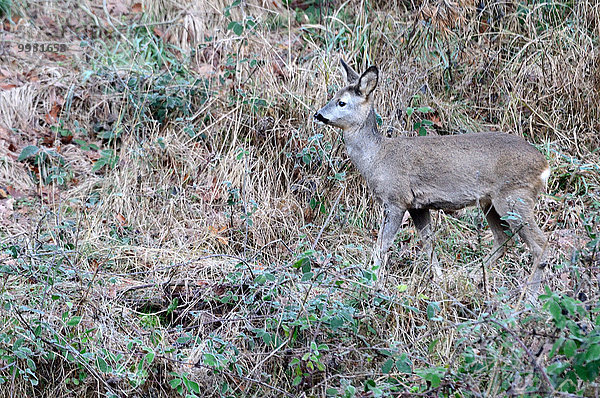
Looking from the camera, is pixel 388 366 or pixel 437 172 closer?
pixel 388 366

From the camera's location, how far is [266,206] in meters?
6.75

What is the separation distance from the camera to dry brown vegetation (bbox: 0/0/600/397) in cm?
455

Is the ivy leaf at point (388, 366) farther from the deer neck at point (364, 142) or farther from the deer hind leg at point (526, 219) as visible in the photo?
the deer neck at point (364, 142)

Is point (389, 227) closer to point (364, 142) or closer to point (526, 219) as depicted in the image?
point (364, 142)

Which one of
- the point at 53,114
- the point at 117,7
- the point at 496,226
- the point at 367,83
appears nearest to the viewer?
the point at 496,226

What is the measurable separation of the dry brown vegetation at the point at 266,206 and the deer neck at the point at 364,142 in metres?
0.47

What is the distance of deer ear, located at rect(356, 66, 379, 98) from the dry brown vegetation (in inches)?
32.4

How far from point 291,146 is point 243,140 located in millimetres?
487

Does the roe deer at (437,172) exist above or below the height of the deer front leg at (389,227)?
above

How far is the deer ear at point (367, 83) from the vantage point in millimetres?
6173

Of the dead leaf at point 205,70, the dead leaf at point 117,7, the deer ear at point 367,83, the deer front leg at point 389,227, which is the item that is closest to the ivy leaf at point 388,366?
the deer front leg at point 389,227

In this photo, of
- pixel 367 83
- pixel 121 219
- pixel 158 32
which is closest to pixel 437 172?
pixel 367 83

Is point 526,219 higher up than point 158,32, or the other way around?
point 526,219

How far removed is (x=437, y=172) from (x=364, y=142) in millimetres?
726
